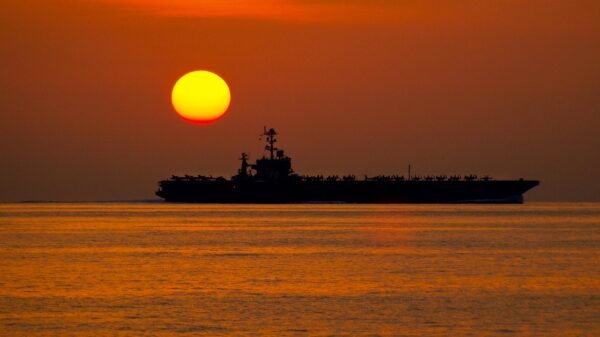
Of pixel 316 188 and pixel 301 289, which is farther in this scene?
pixel 316 188

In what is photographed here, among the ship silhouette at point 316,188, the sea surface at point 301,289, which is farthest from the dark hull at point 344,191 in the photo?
the sea surface at point 301,289

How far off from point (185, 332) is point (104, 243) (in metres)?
40.5

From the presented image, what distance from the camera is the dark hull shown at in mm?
158000

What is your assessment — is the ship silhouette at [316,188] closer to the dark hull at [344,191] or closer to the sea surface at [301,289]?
the dark hull at [344,191]

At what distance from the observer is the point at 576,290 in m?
36.8

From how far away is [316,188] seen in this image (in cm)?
16675

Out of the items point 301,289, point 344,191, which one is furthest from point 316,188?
point 301,289

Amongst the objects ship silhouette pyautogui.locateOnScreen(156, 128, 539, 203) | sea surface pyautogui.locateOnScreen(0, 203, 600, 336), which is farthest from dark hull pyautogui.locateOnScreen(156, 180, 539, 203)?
sea surface pyautogui.locateOnScreen(0, 203, 600, 336)

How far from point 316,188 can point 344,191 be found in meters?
5.25

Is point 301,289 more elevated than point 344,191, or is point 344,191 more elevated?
point 344,191

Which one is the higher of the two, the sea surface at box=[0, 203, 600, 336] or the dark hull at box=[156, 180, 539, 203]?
the dark hull at box=[156, 180, 539, 203]

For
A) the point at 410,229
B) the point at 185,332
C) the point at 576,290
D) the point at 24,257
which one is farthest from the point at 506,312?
the point at 410,229

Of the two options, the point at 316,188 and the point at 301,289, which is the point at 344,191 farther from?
the point at 301,289

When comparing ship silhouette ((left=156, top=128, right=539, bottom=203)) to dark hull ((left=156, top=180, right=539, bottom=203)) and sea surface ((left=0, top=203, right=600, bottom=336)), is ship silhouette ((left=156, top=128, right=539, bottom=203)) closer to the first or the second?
dark hull ((left=156, top=180, right=539, bottom=203))
